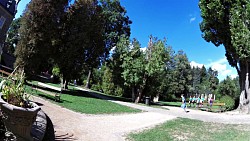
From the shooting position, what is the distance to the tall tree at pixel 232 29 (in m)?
21.7

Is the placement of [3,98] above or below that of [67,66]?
below

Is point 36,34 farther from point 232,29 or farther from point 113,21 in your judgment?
point 232,29

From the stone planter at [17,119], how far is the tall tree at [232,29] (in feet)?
70.2

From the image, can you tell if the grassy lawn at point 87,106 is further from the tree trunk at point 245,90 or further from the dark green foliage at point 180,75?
the dark green foliage at point 180,75

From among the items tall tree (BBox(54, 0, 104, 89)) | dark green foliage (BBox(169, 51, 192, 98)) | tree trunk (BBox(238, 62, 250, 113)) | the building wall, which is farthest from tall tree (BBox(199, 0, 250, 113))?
dark green foliage (BBox(169, 51, 192, 98))

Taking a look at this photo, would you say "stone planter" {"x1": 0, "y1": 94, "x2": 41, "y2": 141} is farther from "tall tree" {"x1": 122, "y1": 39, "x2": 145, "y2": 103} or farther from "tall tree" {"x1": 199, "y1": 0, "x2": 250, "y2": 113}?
"tall tree" {"x1": 122, "y1": 39, "x2": 145, "y2": 103}

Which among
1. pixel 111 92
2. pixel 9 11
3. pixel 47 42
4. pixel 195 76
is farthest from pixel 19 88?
pixel 195 76

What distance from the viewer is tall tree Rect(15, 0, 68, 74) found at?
22.9 metres

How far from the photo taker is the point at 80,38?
25203mm

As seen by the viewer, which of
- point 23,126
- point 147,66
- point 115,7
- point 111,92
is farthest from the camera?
point 111,92

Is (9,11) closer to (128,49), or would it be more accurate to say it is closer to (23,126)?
(128,49)

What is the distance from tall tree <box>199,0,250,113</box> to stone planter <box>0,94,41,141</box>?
21405mm

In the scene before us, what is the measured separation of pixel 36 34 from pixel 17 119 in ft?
68.9

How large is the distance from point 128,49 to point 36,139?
23950mm
